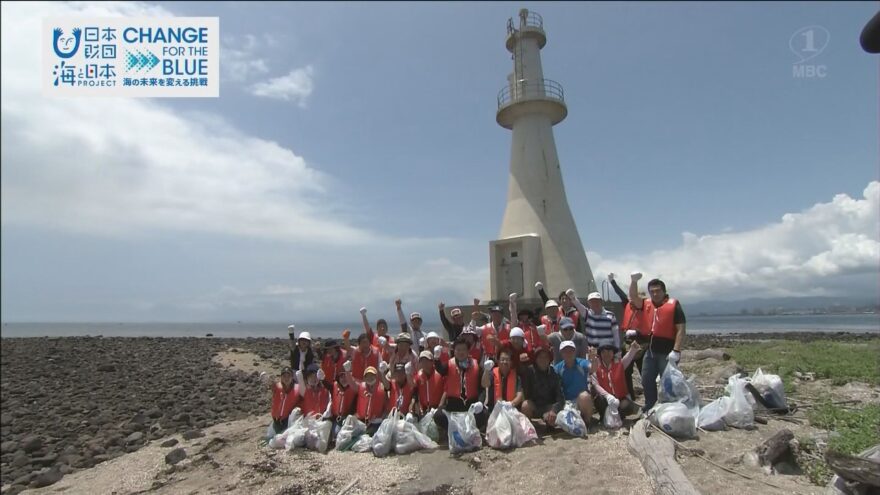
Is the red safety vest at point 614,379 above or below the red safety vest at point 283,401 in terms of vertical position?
above

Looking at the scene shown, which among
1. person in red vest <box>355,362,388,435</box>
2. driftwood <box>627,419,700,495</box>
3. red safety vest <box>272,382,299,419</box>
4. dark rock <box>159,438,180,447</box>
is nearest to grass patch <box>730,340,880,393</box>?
driftwood <box>627,419,700,495</box>

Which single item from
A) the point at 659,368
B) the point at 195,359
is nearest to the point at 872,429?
the point at 659,368

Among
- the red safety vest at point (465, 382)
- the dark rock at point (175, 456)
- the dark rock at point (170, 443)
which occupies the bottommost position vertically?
the dark rock at point (170, 443)

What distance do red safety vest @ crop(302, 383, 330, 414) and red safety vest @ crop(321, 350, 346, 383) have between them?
27 centimetres

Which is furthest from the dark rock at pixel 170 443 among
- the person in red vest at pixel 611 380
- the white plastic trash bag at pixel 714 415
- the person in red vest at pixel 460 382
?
the white plastic trash bag at pixel 714 415

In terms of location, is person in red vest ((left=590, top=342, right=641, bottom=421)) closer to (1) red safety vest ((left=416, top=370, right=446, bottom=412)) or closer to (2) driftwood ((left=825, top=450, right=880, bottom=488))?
(1) red safety vest ((left=416, top=370, right=446, bottom=412))

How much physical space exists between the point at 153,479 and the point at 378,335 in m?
3.71

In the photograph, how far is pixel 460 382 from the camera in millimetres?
6520

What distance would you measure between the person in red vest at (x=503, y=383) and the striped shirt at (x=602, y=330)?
1.46 meters

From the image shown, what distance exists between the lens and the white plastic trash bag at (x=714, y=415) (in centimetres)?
571

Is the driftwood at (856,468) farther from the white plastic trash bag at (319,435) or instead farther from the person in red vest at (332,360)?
the person in red vest at (332,360)

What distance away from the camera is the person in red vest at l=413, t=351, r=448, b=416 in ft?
21.4

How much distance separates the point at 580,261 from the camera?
53.4 ft

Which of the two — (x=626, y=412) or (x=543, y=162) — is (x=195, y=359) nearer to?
(x=543, y=162)
